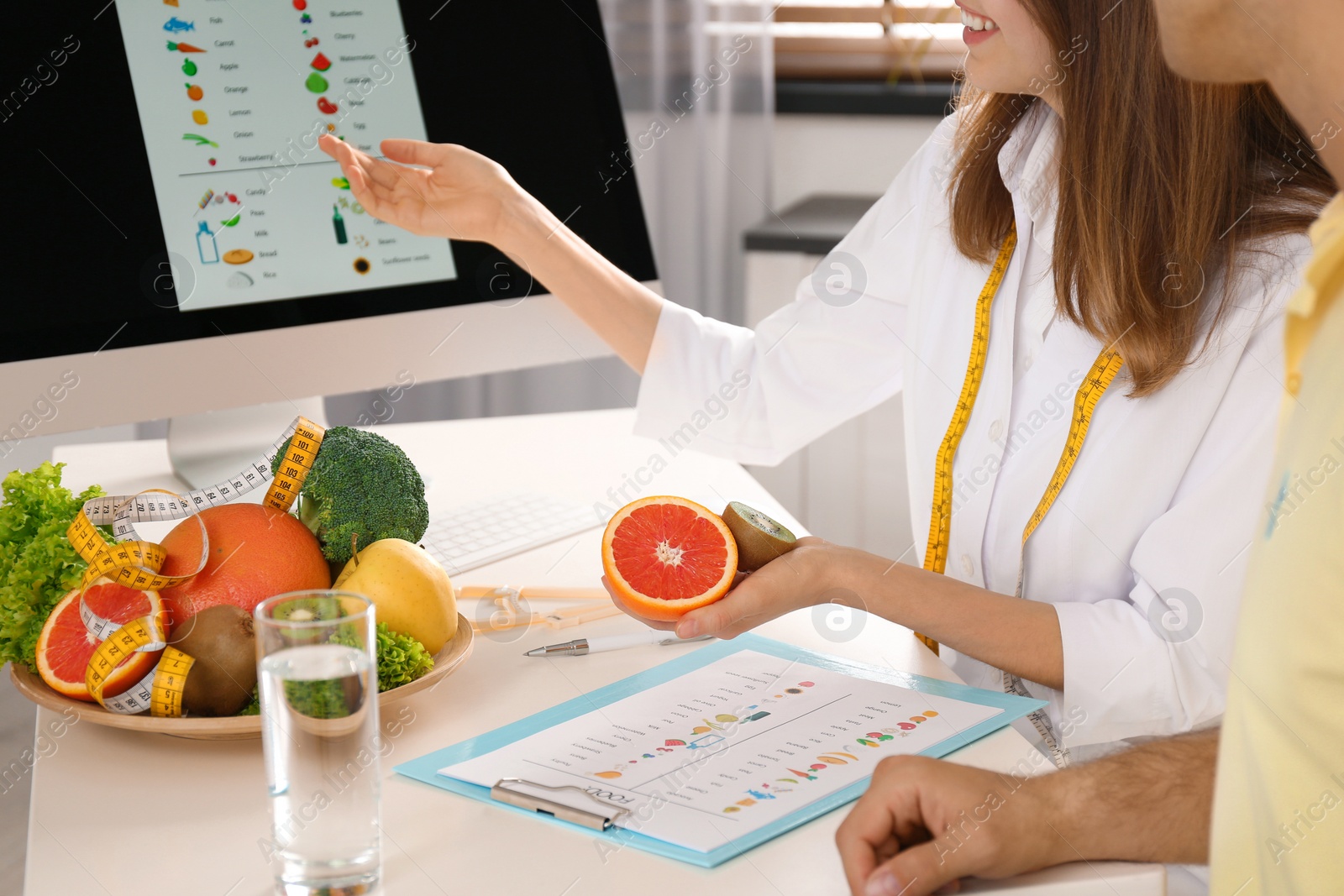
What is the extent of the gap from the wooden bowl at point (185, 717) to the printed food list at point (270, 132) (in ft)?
1.49

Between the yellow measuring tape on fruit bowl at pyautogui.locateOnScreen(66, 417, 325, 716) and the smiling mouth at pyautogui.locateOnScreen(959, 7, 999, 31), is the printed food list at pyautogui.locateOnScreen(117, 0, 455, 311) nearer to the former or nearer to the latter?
the yellow measuring tape on fruit bowl at pyautogui.locateOnScreen(66, 417, 325, 716)

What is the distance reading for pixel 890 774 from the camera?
29.6 inches

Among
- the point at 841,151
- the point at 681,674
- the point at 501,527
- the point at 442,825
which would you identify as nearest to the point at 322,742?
the point at 442,825

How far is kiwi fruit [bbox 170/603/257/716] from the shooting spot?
84 cm

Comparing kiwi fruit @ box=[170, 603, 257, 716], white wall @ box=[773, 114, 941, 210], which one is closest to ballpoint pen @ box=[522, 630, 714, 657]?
kiwi fruit @ box=[170, 603, 257, 716]

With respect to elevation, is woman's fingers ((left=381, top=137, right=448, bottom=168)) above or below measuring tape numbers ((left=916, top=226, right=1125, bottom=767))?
above

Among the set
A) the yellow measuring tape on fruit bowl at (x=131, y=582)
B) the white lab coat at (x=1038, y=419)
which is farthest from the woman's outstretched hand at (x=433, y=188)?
the yellow measuring tape on fruit bowl at (x=131, y=582)

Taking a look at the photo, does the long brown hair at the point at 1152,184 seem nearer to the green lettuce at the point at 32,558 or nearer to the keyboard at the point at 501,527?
the keyboard at the point at 501,527

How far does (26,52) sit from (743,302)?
1.93 meters

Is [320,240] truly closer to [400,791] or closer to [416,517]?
[416,517]

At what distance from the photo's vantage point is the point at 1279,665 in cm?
65

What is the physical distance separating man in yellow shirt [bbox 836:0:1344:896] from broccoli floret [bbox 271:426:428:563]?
455 millimetres

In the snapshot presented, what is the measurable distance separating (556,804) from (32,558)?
0.45m

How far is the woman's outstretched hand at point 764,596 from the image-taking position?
0.92m
